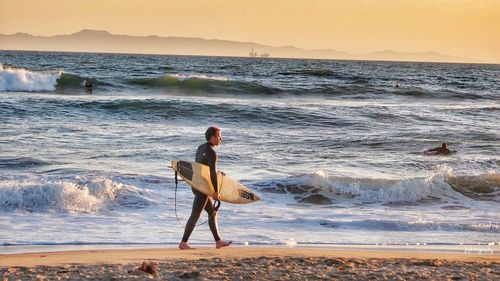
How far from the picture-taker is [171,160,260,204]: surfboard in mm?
8969

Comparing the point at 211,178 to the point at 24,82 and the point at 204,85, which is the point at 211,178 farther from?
the point at 204,85

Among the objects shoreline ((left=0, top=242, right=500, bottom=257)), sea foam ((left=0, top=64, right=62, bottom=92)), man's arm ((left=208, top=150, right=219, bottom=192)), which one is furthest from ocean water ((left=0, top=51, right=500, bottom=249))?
sea foam ((left=0, top=64, right=62, bottom=92))

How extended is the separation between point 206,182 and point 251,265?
4.12ft

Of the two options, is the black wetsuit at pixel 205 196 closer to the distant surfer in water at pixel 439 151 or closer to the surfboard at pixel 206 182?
the surfboard at pixel 206 182

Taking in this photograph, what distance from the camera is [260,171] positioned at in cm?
1675

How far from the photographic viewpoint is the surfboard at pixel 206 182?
897 cm

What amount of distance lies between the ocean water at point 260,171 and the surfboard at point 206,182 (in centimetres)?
69

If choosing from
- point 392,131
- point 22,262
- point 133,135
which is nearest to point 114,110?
point 133,135

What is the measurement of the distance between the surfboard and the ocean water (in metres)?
0.69

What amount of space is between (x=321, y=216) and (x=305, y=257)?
3637 millimetres

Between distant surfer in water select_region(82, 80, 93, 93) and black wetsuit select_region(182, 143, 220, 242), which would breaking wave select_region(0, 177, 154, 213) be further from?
distant surfer in water select_region(82, 80, 93, 93)

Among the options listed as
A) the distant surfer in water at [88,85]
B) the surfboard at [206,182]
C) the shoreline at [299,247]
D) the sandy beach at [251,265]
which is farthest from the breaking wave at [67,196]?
the distant surfer in water at [88,85]

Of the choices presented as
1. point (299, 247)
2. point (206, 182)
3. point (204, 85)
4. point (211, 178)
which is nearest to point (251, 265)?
point (211, 178)

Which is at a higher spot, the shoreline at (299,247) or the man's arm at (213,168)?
the man's arm at (213,168)
